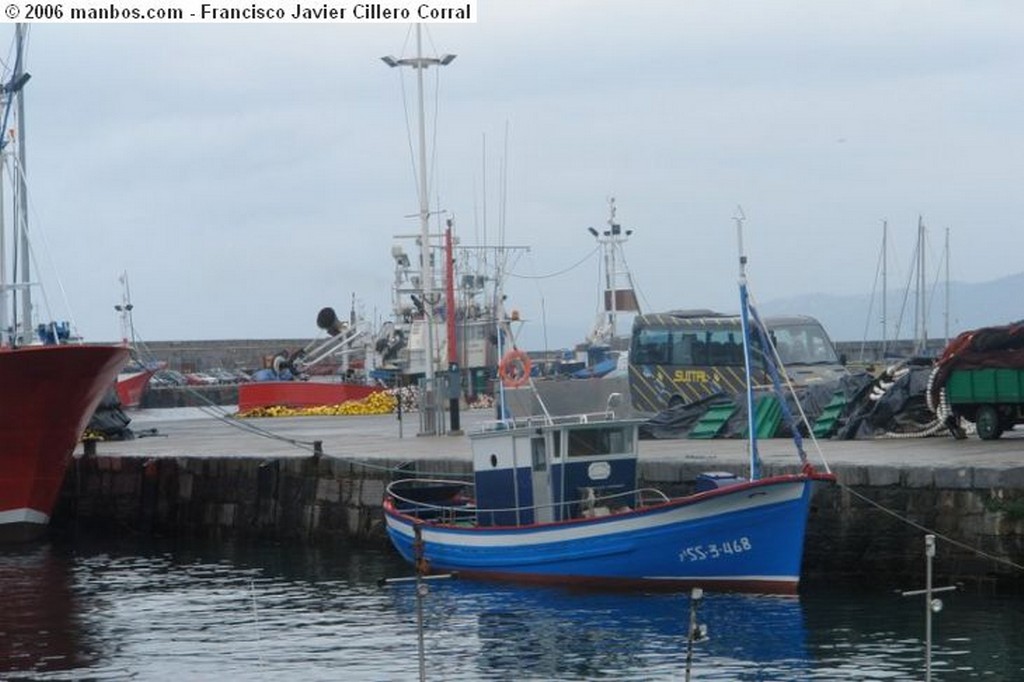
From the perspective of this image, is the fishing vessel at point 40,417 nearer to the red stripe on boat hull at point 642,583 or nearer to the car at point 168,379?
the red stripe on boat hull at point 642,583

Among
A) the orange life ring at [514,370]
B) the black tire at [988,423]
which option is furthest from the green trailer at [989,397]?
the orange life ring at [514,370]

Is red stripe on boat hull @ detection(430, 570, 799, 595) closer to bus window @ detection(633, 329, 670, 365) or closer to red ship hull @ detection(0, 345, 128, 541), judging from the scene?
red ship hull @ detection(0, 345, 128, 541)

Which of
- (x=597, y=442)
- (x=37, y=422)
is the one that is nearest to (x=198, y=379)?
(x=37, y=422)

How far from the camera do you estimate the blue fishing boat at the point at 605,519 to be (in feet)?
72.0

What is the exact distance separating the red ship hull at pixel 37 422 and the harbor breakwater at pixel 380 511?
1.78 metres

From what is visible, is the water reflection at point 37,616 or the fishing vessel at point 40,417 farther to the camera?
the fishing vessel at point 40,417

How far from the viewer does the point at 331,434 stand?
128 ft

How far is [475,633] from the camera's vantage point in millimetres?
21031

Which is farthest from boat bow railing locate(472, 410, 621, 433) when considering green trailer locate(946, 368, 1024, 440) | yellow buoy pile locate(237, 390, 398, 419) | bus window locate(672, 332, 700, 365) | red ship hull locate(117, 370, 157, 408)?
red ship hull locate(117, 370, 157, 408)

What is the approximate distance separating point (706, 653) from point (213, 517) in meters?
15.9

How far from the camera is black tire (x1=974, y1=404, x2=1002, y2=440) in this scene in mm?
25797

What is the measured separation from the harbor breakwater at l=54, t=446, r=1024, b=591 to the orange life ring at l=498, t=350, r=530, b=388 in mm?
2130

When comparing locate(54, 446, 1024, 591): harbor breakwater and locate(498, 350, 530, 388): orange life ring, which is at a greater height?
locate(498, 350, 530, 388): orange life ring

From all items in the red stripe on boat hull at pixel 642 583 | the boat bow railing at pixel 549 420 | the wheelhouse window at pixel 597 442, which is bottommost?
the red stripe on boat hull at pixel 642 583
